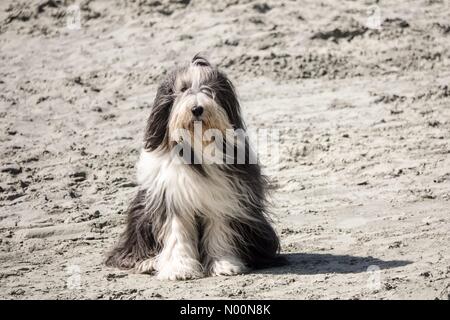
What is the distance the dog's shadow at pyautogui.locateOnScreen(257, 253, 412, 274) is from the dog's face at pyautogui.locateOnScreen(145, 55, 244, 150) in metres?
1.03

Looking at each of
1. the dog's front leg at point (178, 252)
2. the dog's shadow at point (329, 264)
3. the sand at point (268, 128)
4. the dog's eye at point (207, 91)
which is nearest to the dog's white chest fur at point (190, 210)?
the dog's front leg at point (178, 252)

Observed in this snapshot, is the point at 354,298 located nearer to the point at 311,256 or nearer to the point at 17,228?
the point at 311,256

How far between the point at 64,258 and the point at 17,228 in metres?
0.84

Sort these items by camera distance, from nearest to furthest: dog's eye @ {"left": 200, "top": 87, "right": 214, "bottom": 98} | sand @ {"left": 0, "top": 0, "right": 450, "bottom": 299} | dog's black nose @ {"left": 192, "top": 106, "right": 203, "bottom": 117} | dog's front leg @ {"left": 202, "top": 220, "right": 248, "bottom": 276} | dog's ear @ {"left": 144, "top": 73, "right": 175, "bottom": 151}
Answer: dog's black nose @ {"left": 192, "top": 106, "right": 203, "bottom": 117} < dog's eye @ {"left": 200, "top": 87, "right": 214, "bottom": 98} < dog's ear @ {"left": 144, "top": 73, "right": 175, "bottom": 151} < dog's front leg @ {"left": 202, "top": 220, "right": 248, "bottom": 276} < sand @ {"left": 0, "top": 0, "right": 450, "bottom": 299}

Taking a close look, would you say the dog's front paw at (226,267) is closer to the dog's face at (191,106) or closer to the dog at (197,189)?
the dog at (197,189)

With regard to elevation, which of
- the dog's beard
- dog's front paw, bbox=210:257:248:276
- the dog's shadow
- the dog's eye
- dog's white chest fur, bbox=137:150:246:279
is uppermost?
the dog's eye

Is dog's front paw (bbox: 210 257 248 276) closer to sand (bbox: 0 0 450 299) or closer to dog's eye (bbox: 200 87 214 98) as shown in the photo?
sand (bbox: 0 0 450 299)

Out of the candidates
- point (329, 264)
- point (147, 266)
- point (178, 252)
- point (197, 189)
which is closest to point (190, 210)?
point (197, 189)

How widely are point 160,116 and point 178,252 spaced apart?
0.89 metres

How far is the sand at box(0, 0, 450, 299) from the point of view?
21.5ft

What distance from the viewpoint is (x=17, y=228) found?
26.0ft

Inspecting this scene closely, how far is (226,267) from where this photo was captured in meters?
6.41

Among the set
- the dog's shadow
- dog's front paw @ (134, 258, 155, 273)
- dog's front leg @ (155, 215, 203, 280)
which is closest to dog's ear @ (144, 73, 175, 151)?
dog's front leg @ (155, 215, 203, 280)

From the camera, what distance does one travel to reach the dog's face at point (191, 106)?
20.1ft
